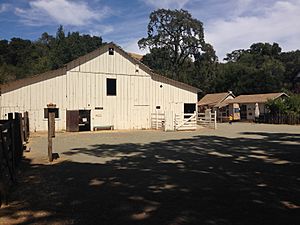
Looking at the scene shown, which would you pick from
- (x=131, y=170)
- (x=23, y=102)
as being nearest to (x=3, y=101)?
(x=23, y=102)

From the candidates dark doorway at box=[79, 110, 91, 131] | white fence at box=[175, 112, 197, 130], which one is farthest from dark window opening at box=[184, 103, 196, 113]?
dark doorway at box=[79, 110, 91, 131]

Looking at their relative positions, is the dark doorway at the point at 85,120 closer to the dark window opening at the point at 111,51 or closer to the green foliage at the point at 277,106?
the dark window opening at the point at 111,51

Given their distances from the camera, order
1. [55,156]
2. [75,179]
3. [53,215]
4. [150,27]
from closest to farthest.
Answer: [53,215]
[75,179]
[55,156]
[150,27]

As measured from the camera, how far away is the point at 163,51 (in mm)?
54094

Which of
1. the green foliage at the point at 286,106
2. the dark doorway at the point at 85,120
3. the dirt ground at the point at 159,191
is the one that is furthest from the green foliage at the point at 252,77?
the dirt ground at the point at 159,191

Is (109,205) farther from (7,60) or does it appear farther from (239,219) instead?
(7,60)

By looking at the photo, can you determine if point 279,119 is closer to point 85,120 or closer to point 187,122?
point 187,122

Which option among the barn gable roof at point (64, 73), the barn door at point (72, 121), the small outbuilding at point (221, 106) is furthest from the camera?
the small outbuilding at point (221, 106)

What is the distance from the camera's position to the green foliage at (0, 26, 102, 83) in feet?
212

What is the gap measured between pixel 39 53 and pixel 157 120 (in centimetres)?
5948

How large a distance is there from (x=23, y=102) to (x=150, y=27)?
3156 cm

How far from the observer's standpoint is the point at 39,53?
81.2m

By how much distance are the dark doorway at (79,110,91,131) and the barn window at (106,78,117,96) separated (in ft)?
8.47

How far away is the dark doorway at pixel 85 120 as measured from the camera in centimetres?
2963
